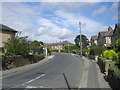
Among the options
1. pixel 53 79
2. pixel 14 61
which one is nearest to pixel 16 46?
pixel 14 61

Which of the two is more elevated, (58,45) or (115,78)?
(58,45)

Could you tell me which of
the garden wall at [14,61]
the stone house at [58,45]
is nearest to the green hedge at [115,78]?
the garden wall at [14,61]

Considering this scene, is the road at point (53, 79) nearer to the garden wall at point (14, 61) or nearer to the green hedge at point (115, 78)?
the green hedge at point (115, 78)

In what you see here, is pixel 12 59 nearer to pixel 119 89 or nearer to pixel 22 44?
pixel 22 44

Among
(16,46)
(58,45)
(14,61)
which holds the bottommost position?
(14,61)

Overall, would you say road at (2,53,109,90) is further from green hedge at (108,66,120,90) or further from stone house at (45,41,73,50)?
stone house at (45,41,73,50)

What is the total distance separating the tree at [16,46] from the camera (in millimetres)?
26691

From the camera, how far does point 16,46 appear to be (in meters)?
26.9

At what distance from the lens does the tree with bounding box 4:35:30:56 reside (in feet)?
87.6

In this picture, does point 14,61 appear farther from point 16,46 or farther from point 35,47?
point 35,47

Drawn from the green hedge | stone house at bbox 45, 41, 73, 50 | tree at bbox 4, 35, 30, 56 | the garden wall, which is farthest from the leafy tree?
stone house at bbox 45, 41, 73, 50

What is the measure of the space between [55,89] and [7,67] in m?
13.7

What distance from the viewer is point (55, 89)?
10.1 meters

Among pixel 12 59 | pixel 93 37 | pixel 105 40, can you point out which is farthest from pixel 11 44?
pixel 93 37
